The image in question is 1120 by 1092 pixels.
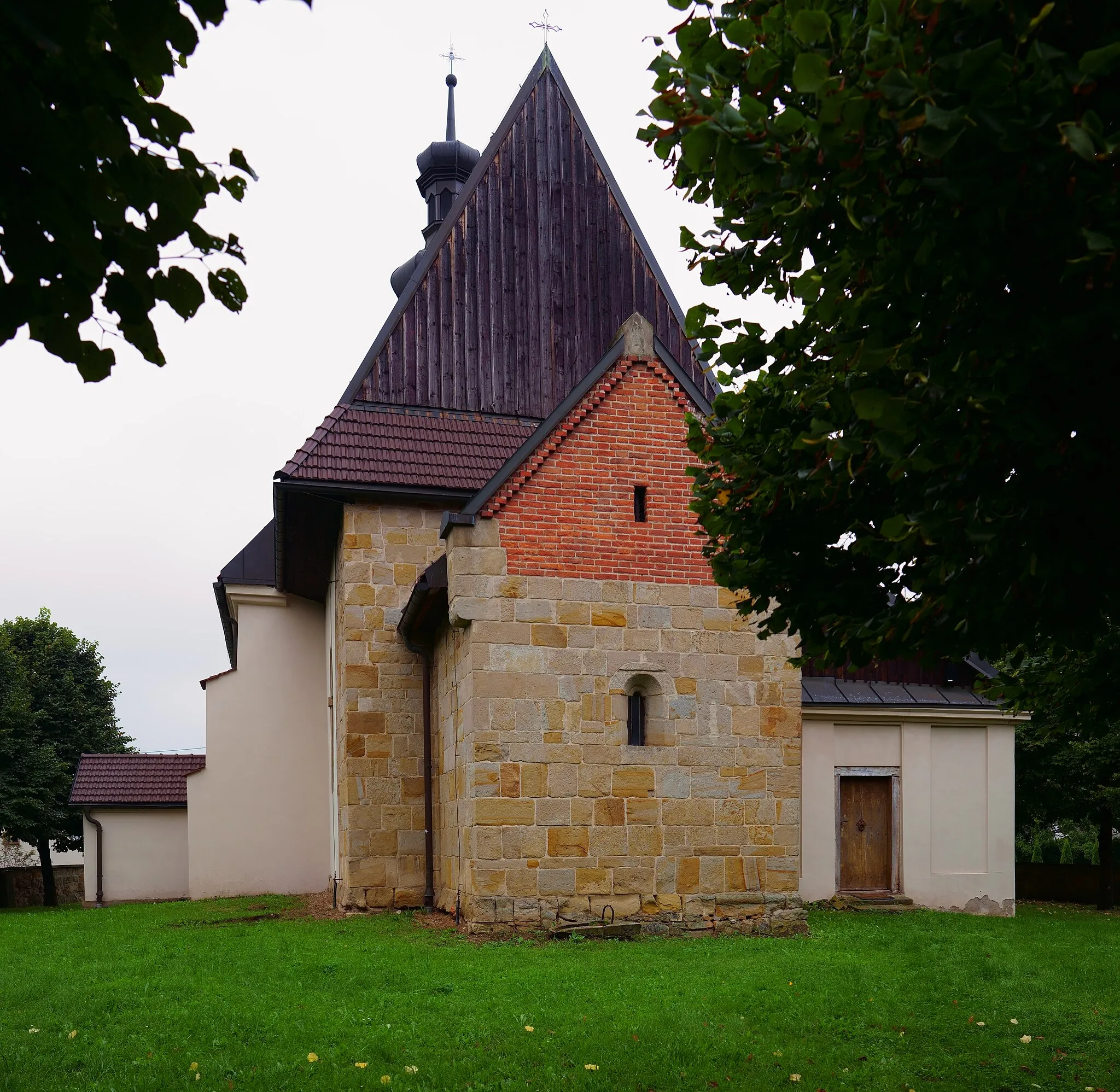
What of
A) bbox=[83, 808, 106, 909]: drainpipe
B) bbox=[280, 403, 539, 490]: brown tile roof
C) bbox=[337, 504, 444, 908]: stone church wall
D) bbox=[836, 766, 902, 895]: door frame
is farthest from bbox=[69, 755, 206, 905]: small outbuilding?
bbox=[836, 766, 902, 895]: door frame

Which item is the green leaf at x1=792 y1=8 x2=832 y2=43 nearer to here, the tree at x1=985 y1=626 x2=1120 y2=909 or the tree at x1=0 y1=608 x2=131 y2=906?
the tree at x1=985 y1=626 x2=1120 y2=909

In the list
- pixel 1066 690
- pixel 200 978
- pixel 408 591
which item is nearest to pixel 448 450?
pixel 408 591

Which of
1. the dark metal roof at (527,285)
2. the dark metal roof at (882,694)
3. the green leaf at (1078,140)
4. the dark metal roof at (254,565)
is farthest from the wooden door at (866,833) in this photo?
the green leaf at (1078,140)

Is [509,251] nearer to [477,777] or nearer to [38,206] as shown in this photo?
[477,777]

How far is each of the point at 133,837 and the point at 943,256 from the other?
22709mm

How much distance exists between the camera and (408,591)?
15.9 meters

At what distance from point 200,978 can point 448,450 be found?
8.71 m

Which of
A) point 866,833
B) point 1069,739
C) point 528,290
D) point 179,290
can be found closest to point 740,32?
point 179,290

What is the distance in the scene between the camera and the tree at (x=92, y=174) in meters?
2.55

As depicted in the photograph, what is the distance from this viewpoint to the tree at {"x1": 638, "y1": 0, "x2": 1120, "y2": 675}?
11.6 ft

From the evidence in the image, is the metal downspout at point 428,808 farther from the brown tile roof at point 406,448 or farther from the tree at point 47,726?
the tree at point 47,726

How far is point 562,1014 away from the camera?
305 inches

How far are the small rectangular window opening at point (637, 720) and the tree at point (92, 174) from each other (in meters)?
10.1

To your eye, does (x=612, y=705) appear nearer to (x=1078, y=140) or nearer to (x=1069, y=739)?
(x=1078, y=140)
